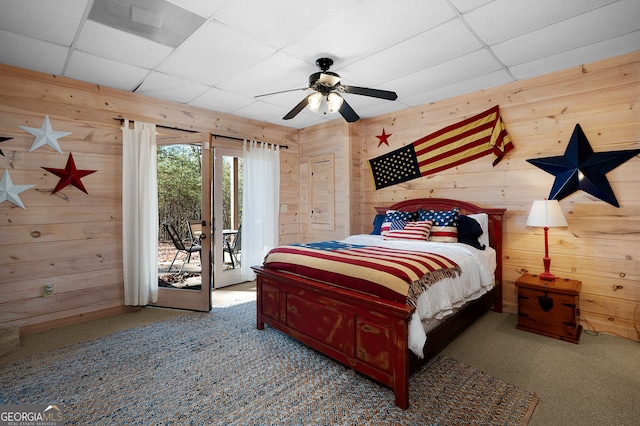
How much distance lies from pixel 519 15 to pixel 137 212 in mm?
4071

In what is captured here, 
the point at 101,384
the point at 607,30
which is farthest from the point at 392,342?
the point at 607,30

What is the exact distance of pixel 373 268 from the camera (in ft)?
6.95

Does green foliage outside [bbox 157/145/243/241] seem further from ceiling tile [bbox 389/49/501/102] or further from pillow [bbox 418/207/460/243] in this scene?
pillow [bbox 418/207/460/243]

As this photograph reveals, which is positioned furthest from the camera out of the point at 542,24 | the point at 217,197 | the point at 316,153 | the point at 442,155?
the point at 316,153

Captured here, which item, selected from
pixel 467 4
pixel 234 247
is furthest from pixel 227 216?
pixel 467 4

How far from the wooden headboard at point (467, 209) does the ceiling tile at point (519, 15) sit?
1.79m

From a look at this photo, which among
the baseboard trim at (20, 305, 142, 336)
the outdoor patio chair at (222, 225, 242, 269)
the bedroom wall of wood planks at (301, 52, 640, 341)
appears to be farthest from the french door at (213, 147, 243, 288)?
the bedroom wall of wood planks at (301, 52, 640, 341)

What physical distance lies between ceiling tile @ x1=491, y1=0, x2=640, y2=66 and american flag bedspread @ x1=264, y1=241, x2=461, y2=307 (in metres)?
1.93

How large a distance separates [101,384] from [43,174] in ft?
7.46

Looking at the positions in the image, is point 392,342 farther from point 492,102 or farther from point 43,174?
point 43,174

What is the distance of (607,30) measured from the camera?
237cm

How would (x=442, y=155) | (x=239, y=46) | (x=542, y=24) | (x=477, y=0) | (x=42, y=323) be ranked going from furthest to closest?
(x=442, y=155) → (x=42, y=323) → (x=239, y=46) → (x=542, y=24) → (x=477, y=0)

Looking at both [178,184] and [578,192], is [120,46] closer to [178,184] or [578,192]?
[178,184]

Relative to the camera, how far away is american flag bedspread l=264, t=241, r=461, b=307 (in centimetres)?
196
